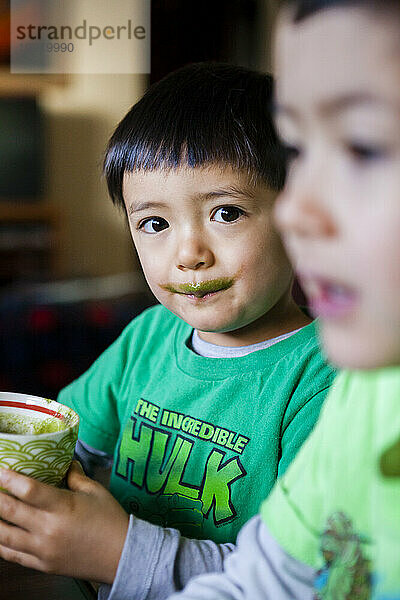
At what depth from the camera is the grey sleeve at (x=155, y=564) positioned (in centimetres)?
58

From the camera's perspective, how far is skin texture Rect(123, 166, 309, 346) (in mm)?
649

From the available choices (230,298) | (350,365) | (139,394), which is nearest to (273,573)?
(350,365)

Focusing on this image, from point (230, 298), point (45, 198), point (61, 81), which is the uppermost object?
point (61, 81)

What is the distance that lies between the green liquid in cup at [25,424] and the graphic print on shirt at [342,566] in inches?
12.6

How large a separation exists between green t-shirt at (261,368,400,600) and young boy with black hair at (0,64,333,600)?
0.58ft

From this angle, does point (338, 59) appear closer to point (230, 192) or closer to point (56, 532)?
point (230, 192)

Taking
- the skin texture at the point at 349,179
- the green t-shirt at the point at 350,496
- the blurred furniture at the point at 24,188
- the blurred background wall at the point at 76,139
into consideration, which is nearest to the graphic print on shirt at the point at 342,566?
the green t-shirt at the point at 350,496

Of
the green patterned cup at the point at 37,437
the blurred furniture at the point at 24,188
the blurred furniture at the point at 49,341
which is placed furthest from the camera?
the blurred furniture at the point at 24,188

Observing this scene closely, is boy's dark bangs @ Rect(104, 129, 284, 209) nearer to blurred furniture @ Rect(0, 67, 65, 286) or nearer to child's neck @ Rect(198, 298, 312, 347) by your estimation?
child's neck @ Rect(198, 298, 312, 347)

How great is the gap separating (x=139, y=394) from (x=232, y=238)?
0.78 ft

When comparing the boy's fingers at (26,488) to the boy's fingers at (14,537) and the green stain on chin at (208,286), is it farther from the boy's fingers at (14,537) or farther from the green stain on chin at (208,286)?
the green stain on chin at (208,286)

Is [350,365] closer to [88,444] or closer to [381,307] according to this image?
[381,307]

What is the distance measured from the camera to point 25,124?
341 centimetres

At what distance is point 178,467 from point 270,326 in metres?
0.16
